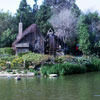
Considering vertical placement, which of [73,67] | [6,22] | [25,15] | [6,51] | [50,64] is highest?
[25,15]

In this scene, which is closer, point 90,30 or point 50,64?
point 50,64

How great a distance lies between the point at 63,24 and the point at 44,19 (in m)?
4.43

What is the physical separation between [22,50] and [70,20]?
1210cm

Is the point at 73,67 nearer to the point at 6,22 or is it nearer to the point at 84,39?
the point at 84,39

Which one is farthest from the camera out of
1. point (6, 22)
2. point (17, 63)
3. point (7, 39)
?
point (6, 22)

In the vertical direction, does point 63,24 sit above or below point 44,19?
below

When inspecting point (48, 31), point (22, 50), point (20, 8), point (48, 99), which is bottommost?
point (48, 99)

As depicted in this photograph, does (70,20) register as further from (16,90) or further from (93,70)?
(16,90)

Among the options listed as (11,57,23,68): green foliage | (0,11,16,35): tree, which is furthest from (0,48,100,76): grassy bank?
(0,11,16,35): tree

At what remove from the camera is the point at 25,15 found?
191 ft

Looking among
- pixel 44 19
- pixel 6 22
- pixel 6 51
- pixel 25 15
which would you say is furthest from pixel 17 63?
pixel 25 15

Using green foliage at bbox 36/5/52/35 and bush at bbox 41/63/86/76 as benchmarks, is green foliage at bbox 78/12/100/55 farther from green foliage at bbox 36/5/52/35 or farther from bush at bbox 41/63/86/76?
bush at bbox 41/63/86/76

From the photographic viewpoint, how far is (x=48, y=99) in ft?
52.8

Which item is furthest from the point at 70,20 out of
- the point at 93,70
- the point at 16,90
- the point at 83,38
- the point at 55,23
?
the point at 16,90
